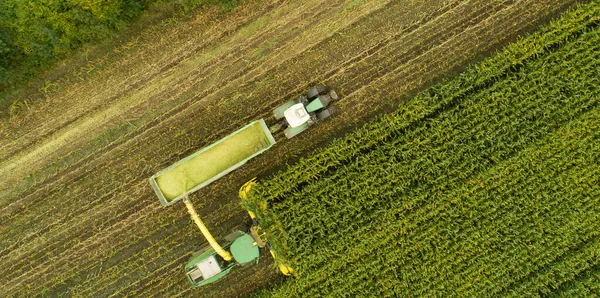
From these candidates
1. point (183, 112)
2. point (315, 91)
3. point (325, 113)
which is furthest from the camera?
point (183, 112)

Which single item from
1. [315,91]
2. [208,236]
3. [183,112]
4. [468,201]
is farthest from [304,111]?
[468,201]

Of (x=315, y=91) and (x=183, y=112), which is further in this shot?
(x=183, y=112)

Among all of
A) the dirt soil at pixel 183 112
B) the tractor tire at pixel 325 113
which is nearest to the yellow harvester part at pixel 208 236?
the dirt soil at pixel 183 112

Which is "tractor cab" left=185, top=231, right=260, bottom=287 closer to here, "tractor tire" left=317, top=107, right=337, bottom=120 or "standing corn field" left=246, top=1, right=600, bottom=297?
"standing corn field" left=246, top=1, right=600, bottom=297

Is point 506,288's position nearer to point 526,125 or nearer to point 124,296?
point 526,125

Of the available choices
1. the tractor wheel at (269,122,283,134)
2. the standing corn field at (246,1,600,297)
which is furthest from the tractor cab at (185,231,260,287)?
the tractor wheel at (269,122,283,134)

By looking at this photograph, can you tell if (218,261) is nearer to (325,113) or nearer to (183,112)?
(183,112)

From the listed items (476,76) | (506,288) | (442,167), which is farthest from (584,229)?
(476,76)
